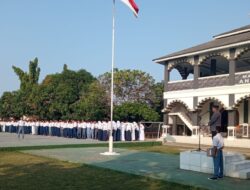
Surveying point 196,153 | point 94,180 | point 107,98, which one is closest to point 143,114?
point 107,98

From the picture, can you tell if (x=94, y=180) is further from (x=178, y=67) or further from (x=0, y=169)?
(x=178, y=67)

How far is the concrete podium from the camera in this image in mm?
11812

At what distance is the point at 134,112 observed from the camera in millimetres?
39438

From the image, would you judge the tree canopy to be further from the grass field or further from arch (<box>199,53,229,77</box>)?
the grass field

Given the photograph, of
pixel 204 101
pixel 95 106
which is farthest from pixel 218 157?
pixel 95 106

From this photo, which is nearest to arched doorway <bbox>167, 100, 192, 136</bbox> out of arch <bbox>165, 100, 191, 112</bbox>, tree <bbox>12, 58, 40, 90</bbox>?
arch <bbox>165, 100, 191, 112</bbox>

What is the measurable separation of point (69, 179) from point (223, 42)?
1994cm

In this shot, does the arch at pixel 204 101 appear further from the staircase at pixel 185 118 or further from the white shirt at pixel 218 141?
the white shirt at pixel 218 141

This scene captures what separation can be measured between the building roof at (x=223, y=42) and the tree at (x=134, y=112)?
7.34 metres

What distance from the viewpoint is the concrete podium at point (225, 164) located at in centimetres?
1181

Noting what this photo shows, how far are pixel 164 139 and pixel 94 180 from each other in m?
20.1

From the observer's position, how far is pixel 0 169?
1293cm

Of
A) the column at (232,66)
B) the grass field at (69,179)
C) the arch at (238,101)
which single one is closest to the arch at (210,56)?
the column at (232,66)

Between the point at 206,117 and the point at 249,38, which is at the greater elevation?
the point at 249,38
